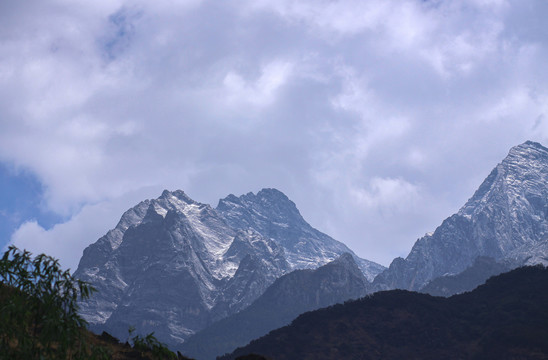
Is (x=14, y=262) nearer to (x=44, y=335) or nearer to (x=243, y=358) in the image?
(x=44, y=335)

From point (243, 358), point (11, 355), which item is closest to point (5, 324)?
point (11, 355)

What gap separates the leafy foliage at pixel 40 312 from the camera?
54.5m

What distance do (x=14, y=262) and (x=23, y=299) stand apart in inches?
158

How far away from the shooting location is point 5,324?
55406mm

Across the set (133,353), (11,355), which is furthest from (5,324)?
(133,353)

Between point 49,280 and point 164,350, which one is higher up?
point 49,280

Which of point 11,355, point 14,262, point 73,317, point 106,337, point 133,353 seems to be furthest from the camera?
point 106,337

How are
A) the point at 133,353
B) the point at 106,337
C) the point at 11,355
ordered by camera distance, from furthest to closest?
the point at 106,337
the point at 133,353
the point at 11,355

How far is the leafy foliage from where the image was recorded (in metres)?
54.5

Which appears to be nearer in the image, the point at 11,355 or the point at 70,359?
the point at 11,355

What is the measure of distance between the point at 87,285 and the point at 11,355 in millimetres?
8918

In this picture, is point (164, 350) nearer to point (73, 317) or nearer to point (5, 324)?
point (73, 317)

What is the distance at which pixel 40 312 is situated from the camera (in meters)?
59.6

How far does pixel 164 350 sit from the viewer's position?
60.8 metres
